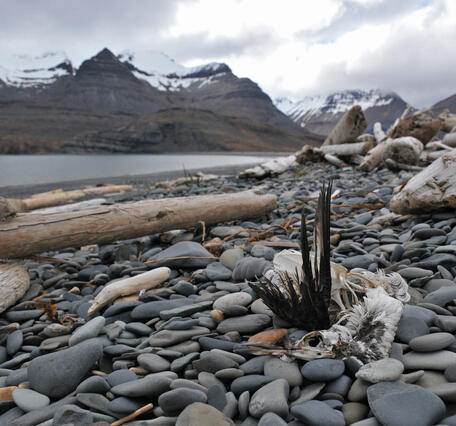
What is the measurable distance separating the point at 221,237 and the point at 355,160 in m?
7.83

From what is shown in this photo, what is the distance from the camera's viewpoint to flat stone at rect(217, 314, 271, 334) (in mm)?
1688

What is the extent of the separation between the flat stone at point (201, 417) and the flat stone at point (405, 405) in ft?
1.58

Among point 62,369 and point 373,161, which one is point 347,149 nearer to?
point 373,161

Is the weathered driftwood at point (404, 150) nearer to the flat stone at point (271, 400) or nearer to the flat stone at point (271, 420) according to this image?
the flat stone at point (271, 400)

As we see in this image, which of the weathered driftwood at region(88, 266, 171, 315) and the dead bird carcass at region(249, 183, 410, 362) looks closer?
the dead bird carcass at region(249, 183, 410, 362)

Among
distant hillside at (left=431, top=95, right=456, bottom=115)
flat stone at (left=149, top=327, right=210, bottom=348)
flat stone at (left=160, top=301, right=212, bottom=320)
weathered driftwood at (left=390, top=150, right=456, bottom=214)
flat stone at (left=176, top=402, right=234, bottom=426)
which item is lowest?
flat stone at (left=176, top=402, right=234, bottom=426)

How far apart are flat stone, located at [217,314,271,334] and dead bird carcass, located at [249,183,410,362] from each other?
0.10 metres

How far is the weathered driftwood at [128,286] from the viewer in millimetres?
2174

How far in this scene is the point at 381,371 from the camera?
121cm

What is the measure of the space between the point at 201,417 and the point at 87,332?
948 mm

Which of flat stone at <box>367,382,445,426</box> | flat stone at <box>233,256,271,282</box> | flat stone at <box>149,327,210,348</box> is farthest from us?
flat stone at <box>233,256,271,282</box>

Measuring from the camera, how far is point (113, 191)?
1207cm

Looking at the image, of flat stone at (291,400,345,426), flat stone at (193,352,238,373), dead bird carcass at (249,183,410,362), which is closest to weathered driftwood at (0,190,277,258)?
dead bird carcass at (249,183,410,362)

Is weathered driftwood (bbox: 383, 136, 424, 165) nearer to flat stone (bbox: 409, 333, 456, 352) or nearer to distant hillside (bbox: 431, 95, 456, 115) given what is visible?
distant hillside (bbox: 431, 95, 456, 115)
